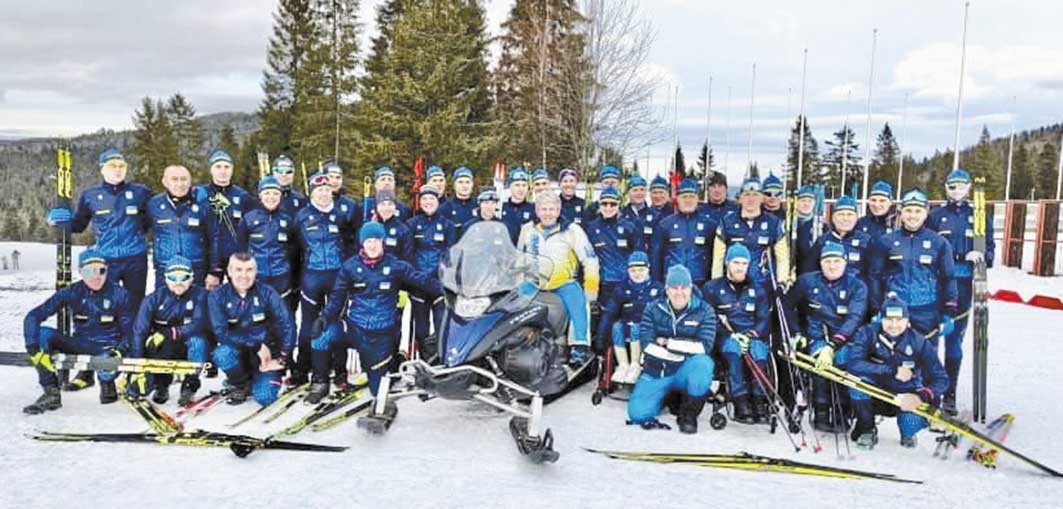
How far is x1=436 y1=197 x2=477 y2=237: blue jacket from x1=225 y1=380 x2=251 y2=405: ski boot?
2503 mm

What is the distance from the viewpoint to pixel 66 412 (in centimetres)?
490

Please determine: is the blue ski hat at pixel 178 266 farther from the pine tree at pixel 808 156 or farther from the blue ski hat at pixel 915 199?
the pine tree at pixel 808 156

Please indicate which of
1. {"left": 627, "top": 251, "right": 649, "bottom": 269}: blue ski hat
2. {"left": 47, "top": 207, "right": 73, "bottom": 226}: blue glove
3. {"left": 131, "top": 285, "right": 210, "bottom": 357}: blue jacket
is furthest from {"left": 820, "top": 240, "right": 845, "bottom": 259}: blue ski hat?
{"left": 47, "top": 207, "right": 73, "bottom": 226}: blue glove

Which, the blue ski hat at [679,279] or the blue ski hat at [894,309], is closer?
the blue ski hat at [894,309]

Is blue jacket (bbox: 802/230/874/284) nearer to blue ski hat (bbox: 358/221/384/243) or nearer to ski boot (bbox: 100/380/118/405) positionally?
blue ski hat (bbox: 358/221/384/243)

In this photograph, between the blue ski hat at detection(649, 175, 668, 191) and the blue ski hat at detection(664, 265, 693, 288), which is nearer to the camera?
the blue ski hat at detection(664, 265, 693, 288)

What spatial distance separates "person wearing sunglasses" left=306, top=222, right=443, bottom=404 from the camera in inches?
207

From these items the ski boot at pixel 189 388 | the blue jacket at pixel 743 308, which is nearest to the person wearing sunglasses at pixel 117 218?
the ski boot at pixel 189 388

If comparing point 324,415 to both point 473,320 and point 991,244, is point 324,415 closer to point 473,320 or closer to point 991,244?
point 473,320

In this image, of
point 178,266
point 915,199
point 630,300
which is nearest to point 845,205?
point 915,199

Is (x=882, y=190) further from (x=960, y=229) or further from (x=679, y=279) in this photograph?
(x=679, y=279)

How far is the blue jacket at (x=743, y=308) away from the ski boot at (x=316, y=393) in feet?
9.73

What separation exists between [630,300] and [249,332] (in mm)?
2893

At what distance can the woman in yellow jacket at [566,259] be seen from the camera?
537cm
